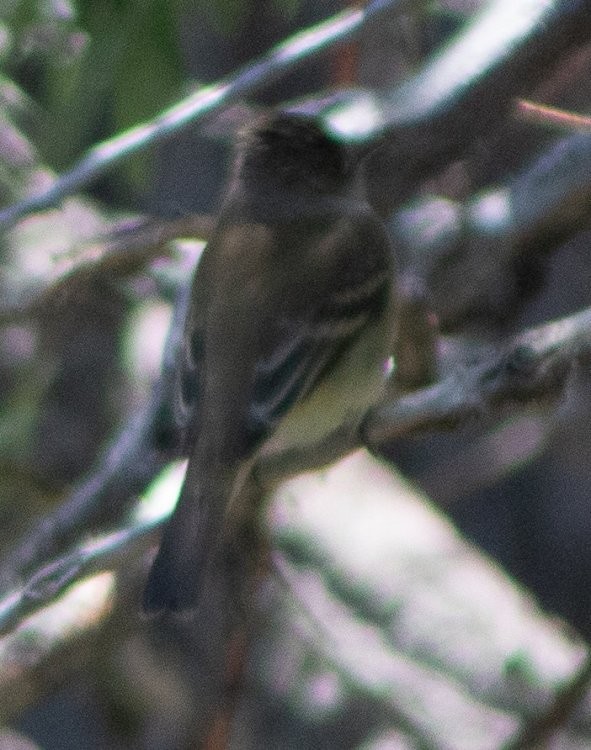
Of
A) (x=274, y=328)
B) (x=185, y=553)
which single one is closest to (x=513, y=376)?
(x=185, y=553)

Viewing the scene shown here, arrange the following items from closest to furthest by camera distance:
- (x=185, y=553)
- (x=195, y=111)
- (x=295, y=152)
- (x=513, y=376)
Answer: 1. (x=513, y=376)
2. (x=185, y=553)
3. (x=195, y=111)
4. (x=295, y=152)

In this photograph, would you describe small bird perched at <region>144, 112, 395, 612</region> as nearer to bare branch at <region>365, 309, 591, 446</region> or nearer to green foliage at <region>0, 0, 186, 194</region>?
green foliage at <region>0, 0, 186, 194</region>

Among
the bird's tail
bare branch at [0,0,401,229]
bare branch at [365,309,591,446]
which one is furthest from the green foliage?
bare branch at [365,309,591,446]

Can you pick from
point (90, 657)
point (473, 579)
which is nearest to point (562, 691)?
point (473, 579)

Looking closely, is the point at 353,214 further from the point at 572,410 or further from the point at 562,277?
the point at 562,277

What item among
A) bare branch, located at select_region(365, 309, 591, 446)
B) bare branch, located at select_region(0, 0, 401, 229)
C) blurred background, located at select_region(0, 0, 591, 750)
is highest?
bare branch, located at select_region(0, 0, 401, 229)

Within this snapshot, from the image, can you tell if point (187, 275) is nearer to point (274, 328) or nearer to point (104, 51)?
point (274, 328)

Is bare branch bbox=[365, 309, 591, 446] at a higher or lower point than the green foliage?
lower
